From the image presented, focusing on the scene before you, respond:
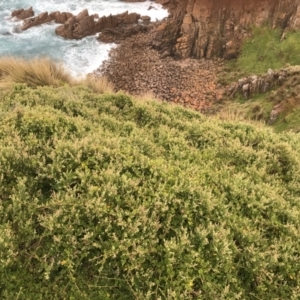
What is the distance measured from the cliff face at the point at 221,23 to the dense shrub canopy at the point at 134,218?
51.3ft

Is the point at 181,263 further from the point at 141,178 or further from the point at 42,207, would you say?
the point at 42,207

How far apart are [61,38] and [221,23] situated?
10446 millimetres

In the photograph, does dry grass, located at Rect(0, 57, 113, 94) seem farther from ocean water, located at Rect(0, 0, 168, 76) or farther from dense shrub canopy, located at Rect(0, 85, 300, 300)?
ocean water, located at Rect(0, 0, 168, 76)

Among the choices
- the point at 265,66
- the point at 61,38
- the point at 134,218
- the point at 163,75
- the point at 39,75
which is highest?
the point at 134,218

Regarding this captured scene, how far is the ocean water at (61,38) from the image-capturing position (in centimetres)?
2108

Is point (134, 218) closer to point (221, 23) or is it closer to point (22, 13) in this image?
point (221, 23)

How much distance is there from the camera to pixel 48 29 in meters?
23.8

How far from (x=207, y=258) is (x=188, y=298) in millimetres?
509

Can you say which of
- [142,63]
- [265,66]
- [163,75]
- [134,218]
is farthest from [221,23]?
[134,218]

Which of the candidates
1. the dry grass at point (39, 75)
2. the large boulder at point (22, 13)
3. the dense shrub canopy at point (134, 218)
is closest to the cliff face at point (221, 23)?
the large boulder at point (22, 13)

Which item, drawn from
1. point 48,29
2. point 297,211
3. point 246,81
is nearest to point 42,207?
point 297,211

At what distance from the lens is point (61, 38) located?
23000 millimetres

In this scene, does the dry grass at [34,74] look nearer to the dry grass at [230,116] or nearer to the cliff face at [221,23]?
the dry grass at [230,116]

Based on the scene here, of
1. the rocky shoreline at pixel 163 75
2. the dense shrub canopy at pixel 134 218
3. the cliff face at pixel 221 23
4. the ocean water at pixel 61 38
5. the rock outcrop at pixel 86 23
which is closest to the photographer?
the dense shrub canopy at pixel 134 218
